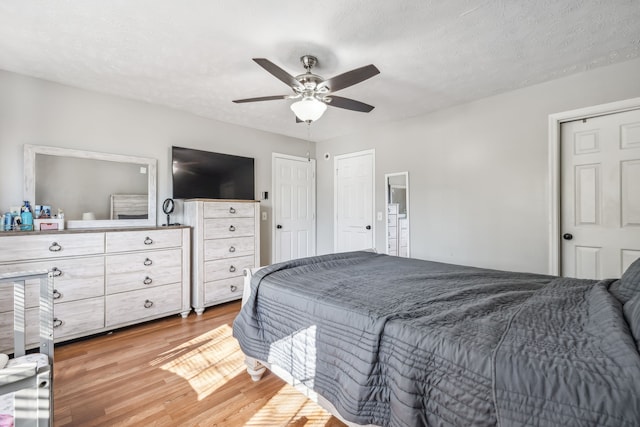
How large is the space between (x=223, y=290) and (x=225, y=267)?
27 centimetres

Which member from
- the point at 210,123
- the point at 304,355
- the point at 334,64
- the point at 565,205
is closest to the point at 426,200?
the point at 565,205

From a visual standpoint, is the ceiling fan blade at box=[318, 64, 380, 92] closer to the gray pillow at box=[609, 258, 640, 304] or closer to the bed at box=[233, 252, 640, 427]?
the bed at box=[233, 252, 640, 427]

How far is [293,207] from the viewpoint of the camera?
4.74 m

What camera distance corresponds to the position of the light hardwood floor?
1633mm

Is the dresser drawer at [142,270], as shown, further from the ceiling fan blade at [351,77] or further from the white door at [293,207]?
the ceiling fan blade at [351,77]

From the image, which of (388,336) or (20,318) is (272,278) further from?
(20,318)

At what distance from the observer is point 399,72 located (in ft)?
8.41

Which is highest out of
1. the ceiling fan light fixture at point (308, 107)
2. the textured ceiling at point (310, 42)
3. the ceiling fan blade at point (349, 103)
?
the textured ceiling at point (310, 42)

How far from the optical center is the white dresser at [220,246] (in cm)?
327

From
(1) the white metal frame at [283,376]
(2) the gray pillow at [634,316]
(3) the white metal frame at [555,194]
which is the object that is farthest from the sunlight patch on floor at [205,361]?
(3) the white metal frame at [555,194]

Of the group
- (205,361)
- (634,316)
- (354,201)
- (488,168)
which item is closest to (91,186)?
(205,361)

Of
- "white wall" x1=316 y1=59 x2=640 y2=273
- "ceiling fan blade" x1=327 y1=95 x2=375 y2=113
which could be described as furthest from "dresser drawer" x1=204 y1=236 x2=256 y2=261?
"ceiling fan blade" x1=327 y1=95 x2=375 y2=113

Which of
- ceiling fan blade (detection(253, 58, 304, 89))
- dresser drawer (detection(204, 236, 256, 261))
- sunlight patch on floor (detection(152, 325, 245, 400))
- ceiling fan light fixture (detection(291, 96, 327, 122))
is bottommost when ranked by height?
sunlight patch on floor (detection(152, 325, 245, 400))

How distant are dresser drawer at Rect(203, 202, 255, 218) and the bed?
1707 millimetres
